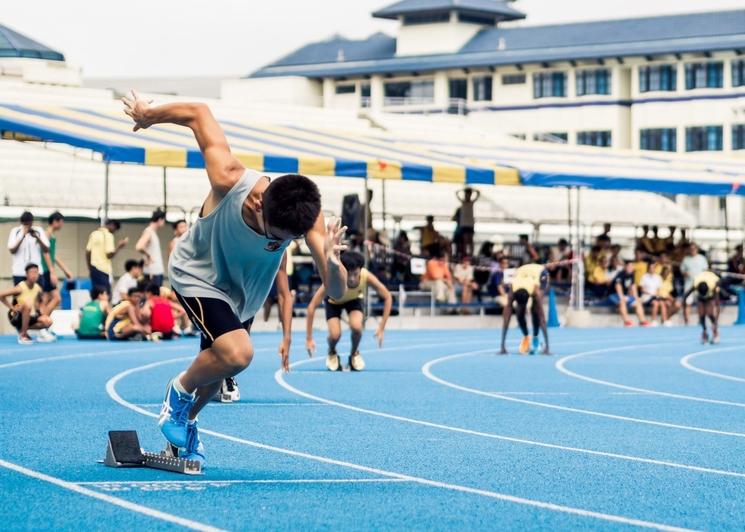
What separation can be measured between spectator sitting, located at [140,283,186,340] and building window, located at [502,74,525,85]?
58.0 m

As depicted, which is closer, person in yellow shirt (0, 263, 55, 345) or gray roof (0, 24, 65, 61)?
person in yellow shirt (0, 263, 55, 345)

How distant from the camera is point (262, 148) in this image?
26188 millimetres

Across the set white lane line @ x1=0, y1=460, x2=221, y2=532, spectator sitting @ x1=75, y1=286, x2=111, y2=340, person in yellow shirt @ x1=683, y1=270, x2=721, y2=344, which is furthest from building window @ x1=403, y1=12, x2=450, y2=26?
white lane line @ x1=0, y1=460, x2=221, y2=532

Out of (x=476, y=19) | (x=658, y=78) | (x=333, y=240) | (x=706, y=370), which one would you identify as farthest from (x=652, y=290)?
(x=476, y=19)

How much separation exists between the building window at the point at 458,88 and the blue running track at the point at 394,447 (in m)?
64.0

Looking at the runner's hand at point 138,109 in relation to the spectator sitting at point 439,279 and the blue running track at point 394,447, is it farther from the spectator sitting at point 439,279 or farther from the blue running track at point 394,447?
the spectator sitting at point 439,279

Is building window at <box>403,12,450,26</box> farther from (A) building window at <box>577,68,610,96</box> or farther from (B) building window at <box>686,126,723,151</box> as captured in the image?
(B) building window at <box>686,126,723,151</box>

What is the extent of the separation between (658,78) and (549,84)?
219 inches

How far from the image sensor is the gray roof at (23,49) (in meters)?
49.8

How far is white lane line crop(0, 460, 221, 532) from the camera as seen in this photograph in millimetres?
6840

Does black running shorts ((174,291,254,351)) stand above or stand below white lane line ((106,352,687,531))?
above

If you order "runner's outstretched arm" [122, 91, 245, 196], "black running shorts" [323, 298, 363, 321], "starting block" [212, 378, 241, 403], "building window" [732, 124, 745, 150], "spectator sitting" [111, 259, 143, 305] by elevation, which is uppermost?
"building window" [732, 124, 745, 150]

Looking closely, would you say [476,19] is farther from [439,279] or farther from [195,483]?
[195,483]

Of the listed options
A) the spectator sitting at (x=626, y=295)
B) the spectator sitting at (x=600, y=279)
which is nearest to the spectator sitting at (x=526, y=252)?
the spectator sitting at (x=600, y=279)
